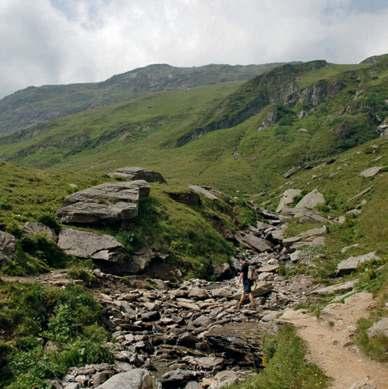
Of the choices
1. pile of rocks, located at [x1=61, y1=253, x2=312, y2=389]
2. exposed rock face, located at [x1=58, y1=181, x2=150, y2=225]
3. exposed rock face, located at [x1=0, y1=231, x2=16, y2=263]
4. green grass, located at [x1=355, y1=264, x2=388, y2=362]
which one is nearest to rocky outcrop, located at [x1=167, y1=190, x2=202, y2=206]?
exposed rock face, located at [x1=58, y1=181, x2=150, y2=225]

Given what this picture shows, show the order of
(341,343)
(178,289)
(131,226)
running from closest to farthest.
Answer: (341,343)
(178,289)
(131,226)

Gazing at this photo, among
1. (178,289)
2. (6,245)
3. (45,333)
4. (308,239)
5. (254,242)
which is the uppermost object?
(6,245)

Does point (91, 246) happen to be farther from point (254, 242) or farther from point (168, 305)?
point (254, 242)

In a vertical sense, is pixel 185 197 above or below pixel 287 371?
above

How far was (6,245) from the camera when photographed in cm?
3033

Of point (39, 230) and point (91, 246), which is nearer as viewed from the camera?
point (39, 230)

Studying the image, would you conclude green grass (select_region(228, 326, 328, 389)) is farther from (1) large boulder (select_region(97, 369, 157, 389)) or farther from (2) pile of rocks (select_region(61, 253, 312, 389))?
(1) large boulder (select_region(97, 369, 157, 389))

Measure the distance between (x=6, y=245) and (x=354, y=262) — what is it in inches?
947

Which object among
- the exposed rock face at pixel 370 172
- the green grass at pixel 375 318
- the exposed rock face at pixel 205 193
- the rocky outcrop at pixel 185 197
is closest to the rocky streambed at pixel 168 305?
the green grass at pixel 375 318

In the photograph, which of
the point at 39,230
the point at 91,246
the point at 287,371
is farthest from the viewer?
the point at 91,246

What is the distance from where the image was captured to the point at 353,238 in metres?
44.2

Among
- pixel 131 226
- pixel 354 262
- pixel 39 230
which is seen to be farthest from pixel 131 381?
pixel 131 226

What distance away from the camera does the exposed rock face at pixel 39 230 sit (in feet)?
113

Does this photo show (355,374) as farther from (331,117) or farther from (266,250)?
(331,117)
